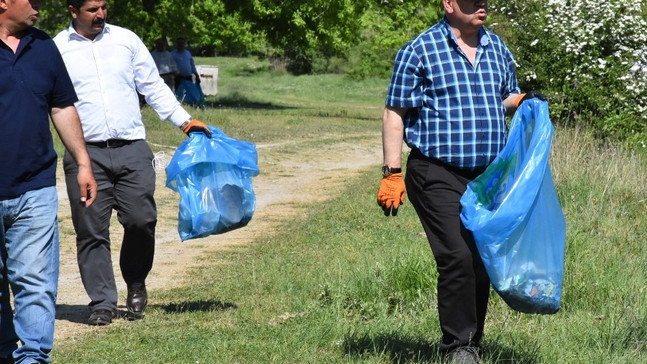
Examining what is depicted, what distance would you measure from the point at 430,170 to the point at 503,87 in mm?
622

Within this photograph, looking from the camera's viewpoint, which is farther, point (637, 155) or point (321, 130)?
point (321, 130)

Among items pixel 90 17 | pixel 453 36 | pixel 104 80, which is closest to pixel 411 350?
pixel 453 36

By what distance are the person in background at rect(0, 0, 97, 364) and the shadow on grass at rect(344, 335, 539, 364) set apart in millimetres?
1581

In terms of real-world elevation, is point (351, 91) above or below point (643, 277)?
below

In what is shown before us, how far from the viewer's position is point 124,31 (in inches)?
273

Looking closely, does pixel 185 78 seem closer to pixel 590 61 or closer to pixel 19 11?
pixel 590 61

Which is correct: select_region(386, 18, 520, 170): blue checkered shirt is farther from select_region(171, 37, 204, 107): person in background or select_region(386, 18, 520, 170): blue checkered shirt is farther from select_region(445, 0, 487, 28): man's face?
select_region(171, 37, 204, 107): person in background

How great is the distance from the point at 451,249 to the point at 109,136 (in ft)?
8.70

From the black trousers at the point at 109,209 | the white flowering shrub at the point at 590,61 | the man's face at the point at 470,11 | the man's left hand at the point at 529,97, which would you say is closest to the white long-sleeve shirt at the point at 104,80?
the black trousers at the point at 109,209

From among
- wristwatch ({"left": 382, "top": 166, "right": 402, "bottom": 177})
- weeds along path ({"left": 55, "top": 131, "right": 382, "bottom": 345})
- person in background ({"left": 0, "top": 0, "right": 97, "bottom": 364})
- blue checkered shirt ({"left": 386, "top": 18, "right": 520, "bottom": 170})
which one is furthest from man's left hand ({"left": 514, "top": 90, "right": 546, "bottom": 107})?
weeds along path ({"left": 55, "top": 131, "right": 382, "bottom": 345})

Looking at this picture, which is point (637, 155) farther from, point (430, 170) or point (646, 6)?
point (430, 170)

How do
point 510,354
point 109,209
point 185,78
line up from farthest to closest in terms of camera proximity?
1. point 185,78
2. point 109,209
3. point 510,354

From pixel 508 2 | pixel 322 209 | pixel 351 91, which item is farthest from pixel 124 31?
pixel 351 91

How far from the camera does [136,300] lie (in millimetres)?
7098
